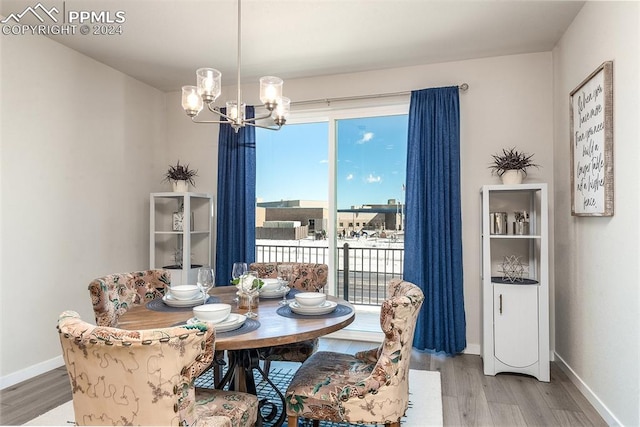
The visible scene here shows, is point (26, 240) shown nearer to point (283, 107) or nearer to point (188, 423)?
point (283, 107)

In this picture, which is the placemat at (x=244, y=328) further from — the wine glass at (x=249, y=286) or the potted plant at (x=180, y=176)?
the potted plant at (x=180, y=176)

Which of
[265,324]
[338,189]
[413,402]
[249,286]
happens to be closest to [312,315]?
[265,324]

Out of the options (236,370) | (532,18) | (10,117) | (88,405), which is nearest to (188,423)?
(88,405)

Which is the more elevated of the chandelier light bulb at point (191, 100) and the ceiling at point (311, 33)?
the ceiling at point (311, 33)

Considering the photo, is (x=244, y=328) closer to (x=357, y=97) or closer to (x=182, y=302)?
(x=182, y=302)

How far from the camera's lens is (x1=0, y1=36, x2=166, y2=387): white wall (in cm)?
288

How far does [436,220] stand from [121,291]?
258cm

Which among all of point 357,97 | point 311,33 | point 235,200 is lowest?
point 235,200

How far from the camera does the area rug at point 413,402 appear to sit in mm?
2330

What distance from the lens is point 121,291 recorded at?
2385 millimetres

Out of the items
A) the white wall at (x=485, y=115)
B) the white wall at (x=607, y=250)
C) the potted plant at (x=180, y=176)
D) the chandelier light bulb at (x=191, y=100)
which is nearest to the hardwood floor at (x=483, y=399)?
the white wall at (x=607, y=250)

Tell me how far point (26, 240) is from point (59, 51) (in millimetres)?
1611

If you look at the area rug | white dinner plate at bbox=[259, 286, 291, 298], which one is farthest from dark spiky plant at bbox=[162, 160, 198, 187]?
white dinner plate at bbox=[259, 286, 291, 298]

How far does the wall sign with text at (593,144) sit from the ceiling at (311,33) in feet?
2.19
